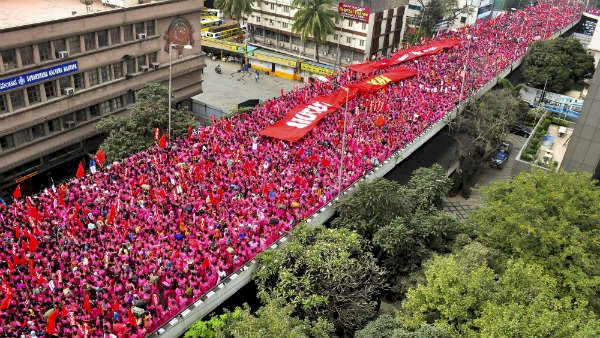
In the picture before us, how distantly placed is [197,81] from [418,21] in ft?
148

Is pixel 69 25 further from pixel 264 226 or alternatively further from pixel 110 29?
pixel 264 226

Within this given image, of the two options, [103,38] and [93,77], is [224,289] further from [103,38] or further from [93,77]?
[103,38]

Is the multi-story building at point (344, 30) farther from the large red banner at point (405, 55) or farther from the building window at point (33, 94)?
the building window at point (33, 94)

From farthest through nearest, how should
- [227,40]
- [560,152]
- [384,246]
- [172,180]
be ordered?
[227,40] < [560,152] < [172,180] < [384,246]

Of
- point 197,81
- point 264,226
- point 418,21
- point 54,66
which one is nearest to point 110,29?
point 54,66

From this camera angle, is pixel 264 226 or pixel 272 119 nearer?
pixel 264 226

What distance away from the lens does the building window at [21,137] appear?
3288 centimetres

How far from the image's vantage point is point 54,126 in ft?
116

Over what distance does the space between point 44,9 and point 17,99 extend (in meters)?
9.79

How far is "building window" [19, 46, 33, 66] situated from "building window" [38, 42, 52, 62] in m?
0.66

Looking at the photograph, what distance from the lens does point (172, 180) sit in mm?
28641

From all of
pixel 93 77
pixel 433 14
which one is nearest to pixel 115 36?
pixel 93 77

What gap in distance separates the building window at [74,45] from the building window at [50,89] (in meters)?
2.53

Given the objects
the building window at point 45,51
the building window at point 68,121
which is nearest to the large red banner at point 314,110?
the building window at point 68,121
